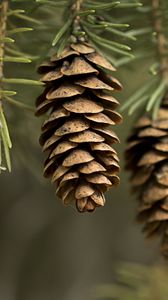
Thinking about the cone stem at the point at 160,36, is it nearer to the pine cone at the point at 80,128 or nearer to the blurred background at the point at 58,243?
the pine cone at the point at 80,128

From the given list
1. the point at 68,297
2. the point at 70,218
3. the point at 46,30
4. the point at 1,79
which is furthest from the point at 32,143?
the point at 68,297

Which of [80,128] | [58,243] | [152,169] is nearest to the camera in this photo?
[80,128]

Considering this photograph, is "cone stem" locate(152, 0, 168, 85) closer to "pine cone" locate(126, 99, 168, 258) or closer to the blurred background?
"pine cone" locate(126, 99, 168, 258)

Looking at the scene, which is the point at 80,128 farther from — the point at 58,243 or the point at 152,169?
the point at 58,243

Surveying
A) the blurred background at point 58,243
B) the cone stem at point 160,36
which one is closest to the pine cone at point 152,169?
the cone stem at point 160,36

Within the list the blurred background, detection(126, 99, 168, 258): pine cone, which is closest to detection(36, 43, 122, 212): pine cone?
detection(126, 99, 168, 258): pine cone

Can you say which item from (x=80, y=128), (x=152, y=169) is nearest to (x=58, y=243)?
(x=152, y=169)

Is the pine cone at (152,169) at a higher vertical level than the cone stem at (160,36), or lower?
lower
